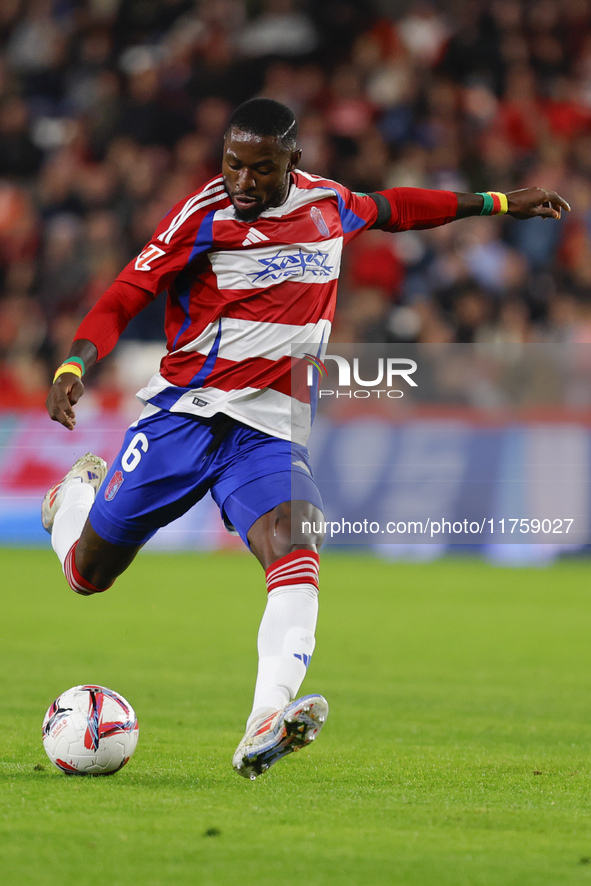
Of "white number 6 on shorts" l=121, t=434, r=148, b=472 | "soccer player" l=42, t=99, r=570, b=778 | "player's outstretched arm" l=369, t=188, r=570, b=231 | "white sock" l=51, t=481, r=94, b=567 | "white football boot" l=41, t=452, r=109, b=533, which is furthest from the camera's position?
"white football boot" l=41, t=452, r=109, b=533

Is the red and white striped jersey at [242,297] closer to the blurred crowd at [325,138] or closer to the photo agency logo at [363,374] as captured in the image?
the photo agency logo at [363,374]

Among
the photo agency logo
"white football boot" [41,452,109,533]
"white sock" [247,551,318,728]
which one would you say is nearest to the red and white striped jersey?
the photo agency logo

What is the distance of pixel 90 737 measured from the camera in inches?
182

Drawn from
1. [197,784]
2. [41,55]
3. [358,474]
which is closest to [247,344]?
[197,784]

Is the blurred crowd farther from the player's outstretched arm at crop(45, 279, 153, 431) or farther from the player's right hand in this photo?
the player's right hand

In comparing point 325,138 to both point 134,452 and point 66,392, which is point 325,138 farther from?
point 66,392

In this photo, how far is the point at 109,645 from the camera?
8297 millimetres

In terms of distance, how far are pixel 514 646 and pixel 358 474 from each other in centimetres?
398

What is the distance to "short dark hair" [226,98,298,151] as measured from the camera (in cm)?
477

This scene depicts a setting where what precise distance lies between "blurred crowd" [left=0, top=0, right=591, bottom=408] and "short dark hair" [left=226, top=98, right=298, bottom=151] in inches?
334

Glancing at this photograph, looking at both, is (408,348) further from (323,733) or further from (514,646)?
(323,733)

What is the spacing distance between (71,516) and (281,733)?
209cm

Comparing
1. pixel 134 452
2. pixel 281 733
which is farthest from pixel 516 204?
pixel 281 733

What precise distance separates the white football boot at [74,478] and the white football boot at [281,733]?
219 centimetres
